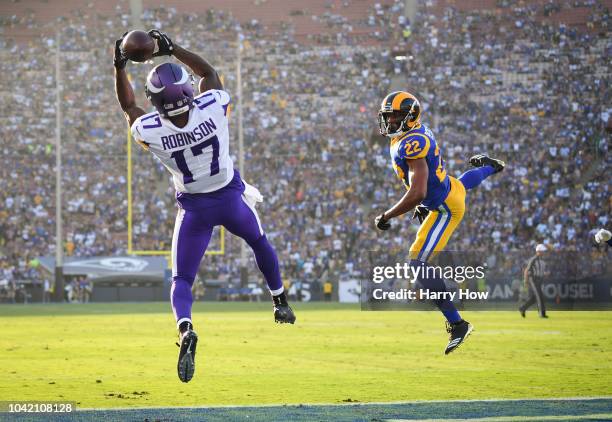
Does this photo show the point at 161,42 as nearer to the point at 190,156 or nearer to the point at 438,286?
→ the point at 190,156

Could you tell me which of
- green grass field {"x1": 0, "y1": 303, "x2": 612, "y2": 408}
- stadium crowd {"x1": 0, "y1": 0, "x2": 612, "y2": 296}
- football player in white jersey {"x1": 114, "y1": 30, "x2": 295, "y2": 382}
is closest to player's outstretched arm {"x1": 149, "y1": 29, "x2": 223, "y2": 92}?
football player in white jersey {"x1": 114, "y1": 30, "x2": 295, "y2": 382}

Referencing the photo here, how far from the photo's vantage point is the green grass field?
9.57m

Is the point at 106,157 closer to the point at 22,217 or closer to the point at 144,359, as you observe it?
the point at 22,217

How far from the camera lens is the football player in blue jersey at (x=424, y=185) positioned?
28.3ft

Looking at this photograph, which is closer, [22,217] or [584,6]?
[22,217]

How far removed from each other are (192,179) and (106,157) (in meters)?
30.2

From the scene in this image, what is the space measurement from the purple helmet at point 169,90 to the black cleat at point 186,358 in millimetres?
1548

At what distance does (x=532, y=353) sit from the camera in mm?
13398

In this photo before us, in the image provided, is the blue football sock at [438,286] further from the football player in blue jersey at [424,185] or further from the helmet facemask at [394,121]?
the helmet facemask at [394,121]

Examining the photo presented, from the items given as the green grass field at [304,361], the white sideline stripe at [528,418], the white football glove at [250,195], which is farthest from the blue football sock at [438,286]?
the white football glove at [250,195]

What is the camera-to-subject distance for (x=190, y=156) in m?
7.03

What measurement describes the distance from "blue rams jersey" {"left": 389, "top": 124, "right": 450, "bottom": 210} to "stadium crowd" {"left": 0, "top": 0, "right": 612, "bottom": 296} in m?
21.4

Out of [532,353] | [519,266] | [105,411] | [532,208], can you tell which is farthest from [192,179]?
[532,208]

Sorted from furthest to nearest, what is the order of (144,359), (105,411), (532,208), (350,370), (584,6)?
1. (584,6)
2. (532,208)
3. (144,359)
4. (350,370)
5. (105,411)
